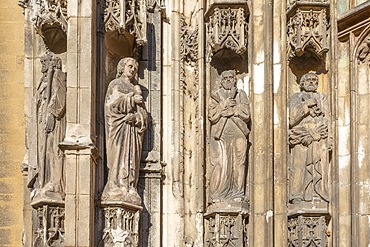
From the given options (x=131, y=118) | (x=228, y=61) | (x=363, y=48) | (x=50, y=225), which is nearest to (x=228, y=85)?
(x=228, y=61)

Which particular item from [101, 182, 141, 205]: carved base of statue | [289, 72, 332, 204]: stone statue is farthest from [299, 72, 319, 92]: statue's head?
[101, 182, 141, 205]: carved base of statue

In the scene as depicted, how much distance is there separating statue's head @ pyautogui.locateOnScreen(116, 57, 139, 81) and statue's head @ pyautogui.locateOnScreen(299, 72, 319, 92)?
7.21 ft

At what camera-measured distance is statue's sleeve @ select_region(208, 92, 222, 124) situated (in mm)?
17688

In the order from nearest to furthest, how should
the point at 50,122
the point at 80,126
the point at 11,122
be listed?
the point at 80,126
the point at 50,122
the point at 11,122

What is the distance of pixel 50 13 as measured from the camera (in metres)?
17.3

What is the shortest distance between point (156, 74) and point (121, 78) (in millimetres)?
680

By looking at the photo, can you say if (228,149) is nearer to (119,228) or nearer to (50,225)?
(119,228)

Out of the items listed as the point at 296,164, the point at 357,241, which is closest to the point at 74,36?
the point at 296,164

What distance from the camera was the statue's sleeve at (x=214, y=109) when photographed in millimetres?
17688

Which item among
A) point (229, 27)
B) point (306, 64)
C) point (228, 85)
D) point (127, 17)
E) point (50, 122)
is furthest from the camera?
point (306, 64)

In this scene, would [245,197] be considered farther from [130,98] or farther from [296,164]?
[130,98]

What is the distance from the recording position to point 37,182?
17250 mm

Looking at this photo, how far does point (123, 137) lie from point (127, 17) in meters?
1.55

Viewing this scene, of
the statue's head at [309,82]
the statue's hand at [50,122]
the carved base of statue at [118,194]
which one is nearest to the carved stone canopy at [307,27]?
the statue's head at [309,82]
